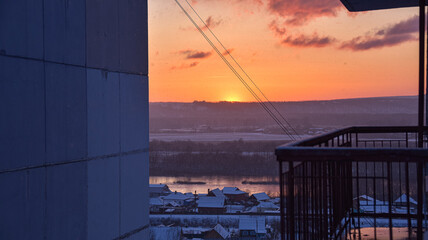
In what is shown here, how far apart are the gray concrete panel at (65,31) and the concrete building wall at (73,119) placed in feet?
0.04

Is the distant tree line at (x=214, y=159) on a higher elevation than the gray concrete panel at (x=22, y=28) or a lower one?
lower

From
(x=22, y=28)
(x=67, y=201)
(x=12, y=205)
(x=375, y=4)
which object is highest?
(x=375, y=4)

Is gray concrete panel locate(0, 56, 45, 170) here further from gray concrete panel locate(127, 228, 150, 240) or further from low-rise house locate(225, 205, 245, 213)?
low-rise house locate(225, 205, 245, 213)

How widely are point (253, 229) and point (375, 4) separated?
28.0 m

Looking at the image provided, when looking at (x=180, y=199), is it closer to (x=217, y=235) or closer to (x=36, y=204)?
(x=217, y=235)

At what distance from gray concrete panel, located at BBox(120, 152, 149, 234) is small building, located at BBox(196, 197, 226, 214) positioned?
38722 mm

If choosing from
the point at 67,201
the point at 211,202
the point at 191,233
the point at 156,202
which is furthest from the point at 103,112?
the point at 156,202

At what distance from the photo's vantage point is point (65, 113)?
5.23m

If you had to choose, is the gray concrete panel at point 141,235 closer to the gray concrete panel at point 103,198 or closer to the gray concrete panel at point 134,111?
the gray concrete panel at point 103,198

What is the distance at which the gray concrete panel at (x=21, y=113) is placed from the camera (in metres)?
4.36

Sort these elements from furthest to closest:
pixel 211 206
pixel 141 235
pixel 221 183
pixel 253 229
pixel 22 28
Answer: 1. pixel 221 183
2. pixel 211 206
3. pixel 253 229
4. pixel 141 235
5. pixel 22 28

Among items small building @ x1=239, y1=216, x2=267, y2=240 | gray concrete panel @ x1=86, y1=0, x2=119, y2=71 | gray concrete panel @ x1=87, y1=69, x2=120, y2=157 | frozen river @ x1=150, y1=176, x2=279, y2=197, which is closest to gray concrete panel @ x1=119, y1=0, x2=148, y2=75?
gray concrete panel @ x1=86, y1=0, x2=119, y2=71

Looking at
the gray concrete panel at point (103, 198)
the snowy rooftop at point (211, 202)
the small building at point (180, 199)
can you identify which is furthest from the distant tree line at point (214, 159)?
the gray concrete panel at point (103, 198)

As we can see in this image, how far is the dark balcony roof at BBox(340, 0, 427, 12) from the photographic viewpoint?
8914 millimetres
